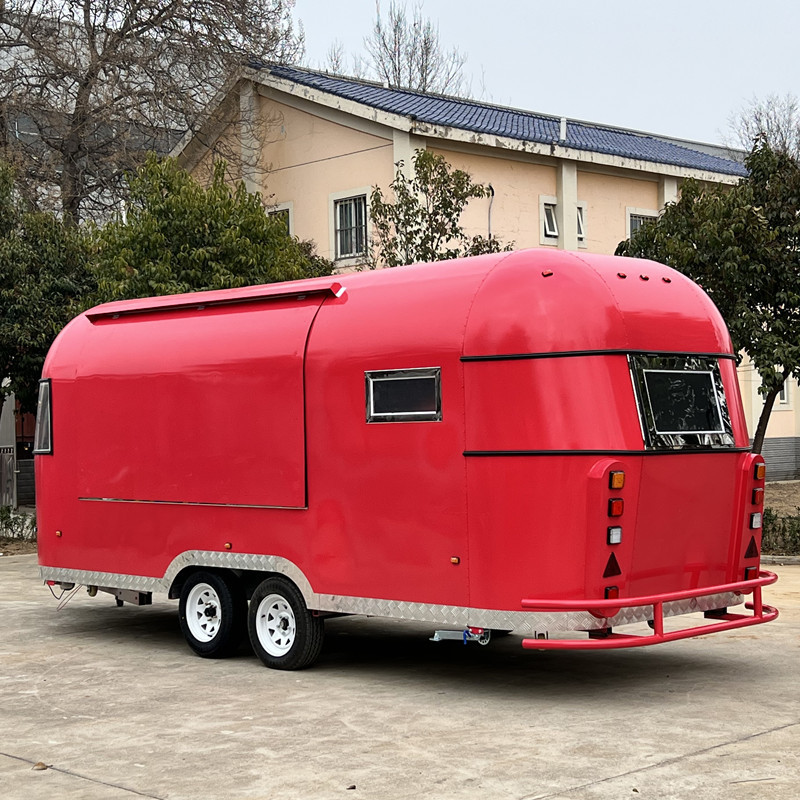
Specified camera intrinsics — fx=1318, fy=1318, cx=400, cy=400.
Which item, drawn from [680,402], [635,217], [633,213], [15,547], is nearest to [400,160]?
[633,213]

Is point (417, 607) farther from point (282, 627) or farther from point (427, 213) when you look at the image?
point (427, 213)

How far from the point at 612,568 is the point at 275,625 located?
10.7ft

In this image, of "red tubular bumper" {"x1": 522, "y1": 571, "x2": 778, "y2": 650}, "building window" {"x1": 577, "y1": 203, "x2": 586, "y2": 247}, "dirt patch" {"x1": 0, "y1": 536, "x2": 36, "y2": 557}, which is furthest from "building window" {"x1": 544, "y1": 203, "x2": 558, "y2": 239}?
"red tubular bumper" {"x1": 522, "y1": 571, "x2": 778, "y2": 650}

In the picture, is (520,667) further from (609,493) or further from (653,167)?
(653,167)

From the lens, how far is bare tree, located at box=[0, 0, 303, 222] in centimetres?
2691

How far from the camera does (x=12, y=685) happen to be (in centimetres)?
1058

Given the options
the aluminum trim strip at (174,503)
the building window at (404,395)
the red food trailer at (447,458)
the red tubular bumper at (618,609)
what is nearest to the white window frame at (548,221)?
the red food trailer at (447,458)

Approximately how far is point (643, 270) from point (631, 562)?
2.27 m

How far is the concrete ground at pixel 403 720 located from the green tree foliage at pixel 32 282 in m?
10.5

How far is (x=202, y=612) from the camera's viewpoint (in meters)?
11.9

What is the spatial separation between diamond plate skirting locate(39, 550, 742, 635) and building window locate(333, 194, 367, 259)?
50.5ft

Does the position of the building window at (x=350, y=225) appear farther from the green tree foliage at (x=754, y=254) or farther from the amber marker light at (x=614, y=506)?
the amber marker light at (x=614, y=506)

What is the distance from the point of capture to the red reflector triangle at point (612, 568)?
9.26 m

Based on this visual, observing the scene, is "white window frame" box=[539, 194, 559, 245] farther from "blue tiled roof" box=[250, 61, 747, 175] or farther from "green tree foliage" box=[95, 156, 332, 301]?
"green tree foliage" box=[95, 156, 332, 301]
